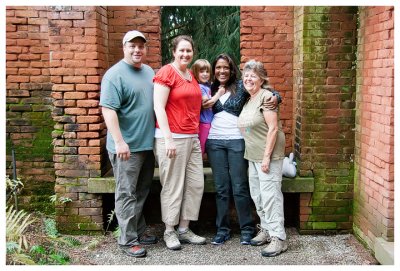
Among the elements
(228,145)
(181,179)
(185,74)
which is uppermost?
(185,74)

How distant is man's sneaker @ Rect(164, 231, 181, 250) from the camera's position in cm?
430

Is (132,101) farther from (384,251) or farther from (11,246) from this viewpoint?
(384,251)

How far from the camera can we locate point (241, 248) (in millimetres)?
4340

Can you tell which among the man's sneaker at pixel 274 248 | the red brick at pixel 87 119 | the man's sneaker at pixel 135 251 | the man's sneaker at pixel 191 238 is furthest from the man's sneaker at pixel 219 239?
the red brick at pixel 87 119

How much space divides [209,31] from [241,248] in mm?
4463

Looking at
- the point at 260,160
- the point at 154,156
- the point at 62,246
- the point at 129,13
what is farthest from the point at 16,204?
the point at 260,160

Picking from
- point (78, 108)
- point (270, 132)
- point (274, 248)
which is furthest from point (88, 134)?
point (274, 248)

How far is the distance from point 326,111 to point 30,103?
3434 mm

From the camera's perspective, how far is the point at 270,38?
488 centimetres

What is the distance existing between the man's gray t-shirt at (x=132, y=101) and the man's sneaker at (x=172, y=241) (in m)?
0.94

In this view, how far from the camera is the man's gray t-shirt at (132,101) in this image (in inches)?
154

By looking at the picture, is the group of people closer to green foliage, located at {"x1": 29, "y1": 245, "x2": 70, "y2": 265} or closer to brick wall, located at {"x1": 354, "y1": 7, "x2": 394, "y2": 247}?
green foliage, located at {"x1": 29, "y1": 245, "x2": 70, "y2": 265}

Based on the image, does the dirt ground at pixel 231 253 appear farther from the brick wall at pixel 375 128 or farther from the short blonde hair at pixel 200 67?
the short blonde hair at pixel 200 67

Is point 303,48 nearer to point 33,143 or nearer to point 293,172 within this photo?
point 293,172
